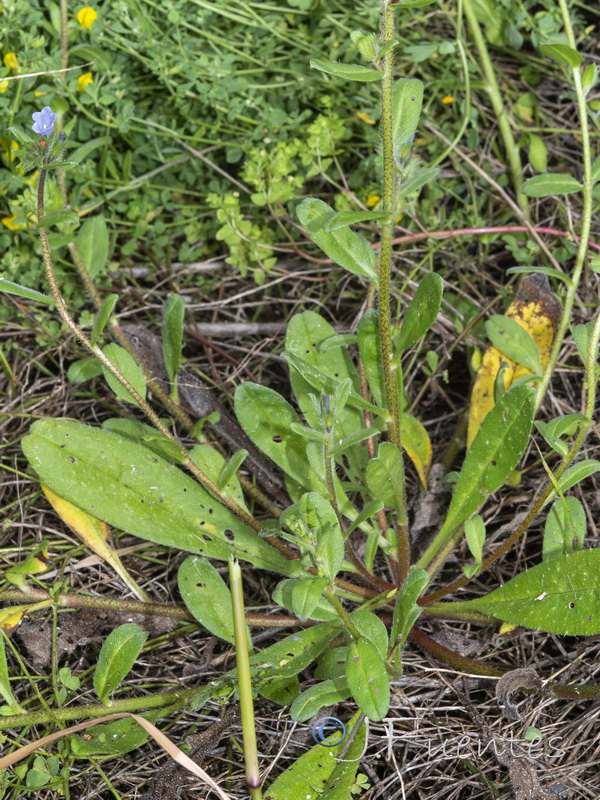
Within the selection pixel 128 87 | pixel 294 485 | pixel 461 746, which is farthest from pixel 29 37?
pixel 461 746

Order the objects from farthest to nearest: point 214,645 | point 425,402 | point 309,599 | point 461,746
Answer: point 425,402
point 214,645
point 461,746
point 309,599

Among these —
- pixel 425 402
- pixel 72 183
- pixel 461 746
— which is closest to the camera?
pixel 461 746

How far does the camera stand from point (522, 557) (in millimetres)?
2285

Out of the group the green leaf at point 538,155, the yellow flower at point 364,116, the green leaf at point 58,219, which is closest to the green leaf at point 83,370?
the green leaf at point 58,219

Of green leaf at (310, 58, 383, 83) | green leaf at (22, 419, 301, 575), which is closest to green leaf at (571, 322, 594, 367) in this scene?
green leaf at (310, 58, 383, 83)

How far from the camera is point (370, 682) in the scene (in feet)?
5.36

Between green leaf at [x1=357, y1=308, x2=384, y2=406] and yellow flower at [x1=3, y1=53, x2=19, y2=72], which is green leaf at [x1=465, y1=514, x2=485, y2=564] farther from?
yellow flower at [x1=3, y1=53, x2=19, y2=72]

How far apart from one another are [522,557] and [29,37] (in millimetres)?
2312

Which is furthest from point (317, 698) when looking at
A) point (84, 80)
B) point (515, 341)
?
point (84, 80)

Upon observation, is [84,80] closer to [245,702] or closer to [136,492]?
[136,492]

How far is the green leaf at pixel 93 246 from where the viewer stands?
253 cm

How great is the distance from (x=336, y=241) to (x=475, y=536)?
831 millimetres

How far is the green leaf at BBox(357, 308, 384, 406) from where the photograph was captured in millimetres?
2094

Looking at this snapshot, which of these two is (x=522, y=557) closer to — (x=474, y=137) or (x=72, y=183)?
(x=474, y=137)
